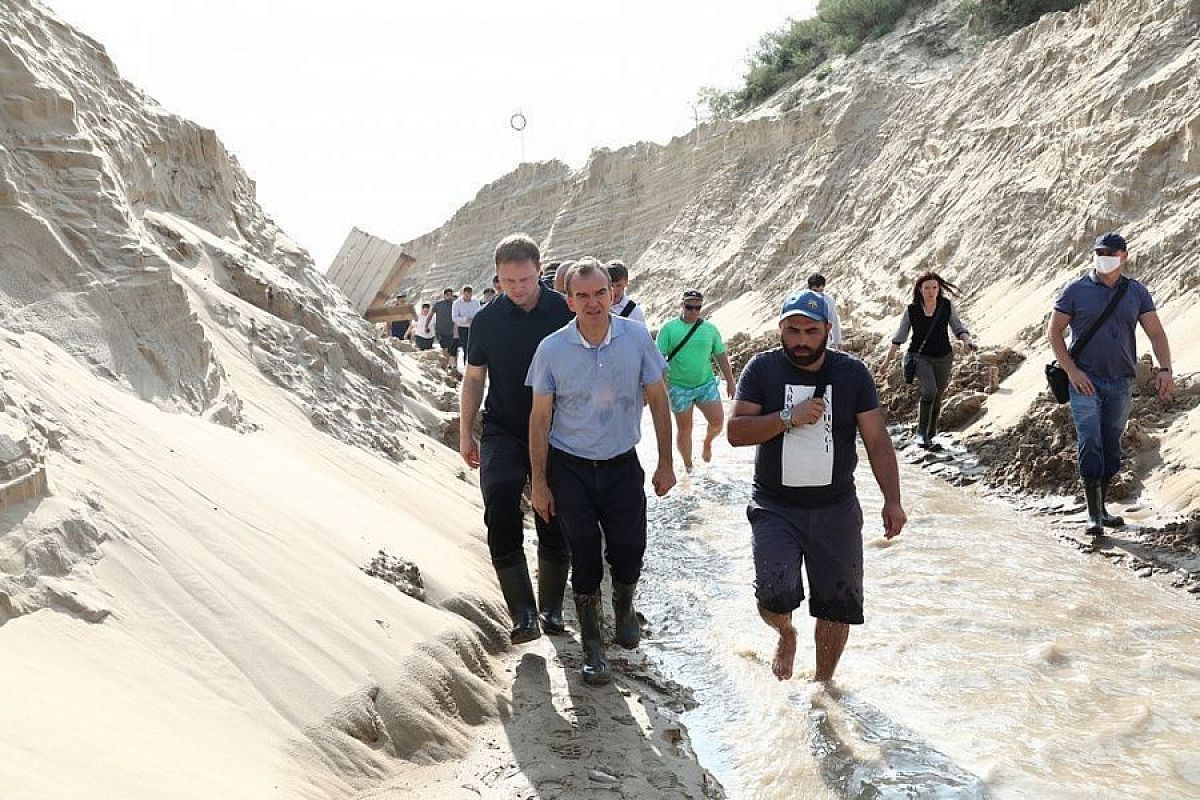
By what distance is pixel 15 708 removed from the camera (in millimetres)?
2670

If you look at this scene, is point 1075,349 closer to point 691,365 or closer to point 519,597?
point 691,365

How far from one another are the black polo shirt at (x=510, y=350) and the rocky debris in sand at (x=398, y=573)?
723 mm

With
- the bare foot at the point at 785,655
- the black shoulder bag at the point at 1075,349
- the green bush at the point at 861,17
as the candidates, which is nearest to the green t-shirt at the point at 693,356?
the black shoulder bag at the point at 1075,349

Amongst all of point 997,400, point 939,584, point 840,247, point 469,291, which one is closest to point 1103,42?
point 840,247

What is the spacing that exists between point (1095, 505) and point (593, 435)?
13.0 feet

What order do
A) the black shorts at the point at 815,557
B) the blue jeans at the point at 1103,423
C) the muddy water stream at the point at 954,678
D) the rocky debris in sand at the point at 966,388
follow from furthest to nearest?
the rocky debris in sand at the point at 966,388, the blue jeans at the point at 1103,423, the black shorts at the point at 815,557, the muddy water stream at the point at 954,678

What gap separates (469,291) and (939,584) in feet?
35.4

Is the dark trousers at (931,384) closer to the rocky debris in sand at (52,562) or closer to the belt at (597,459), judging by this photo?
the belt at (597,459)

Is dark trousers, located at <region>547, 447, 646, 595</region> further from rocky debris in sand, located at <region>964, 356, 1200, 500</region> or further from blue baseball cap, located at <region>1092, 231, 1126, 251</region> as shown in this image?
rocky debris in sand, located at <region>964, 356, 1200, 500</region>

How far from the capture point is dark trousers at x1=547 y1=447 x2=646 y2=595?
4.56 metres

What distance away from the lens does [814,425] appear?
429 cm

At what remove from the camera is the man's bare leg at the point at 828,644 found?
4527mm

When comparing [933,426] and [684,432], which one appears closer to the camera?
[684,432]

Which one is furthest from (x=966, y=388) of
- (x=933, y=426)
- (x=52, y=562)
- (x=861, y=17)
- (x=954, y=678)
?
(x=861, y=17)
